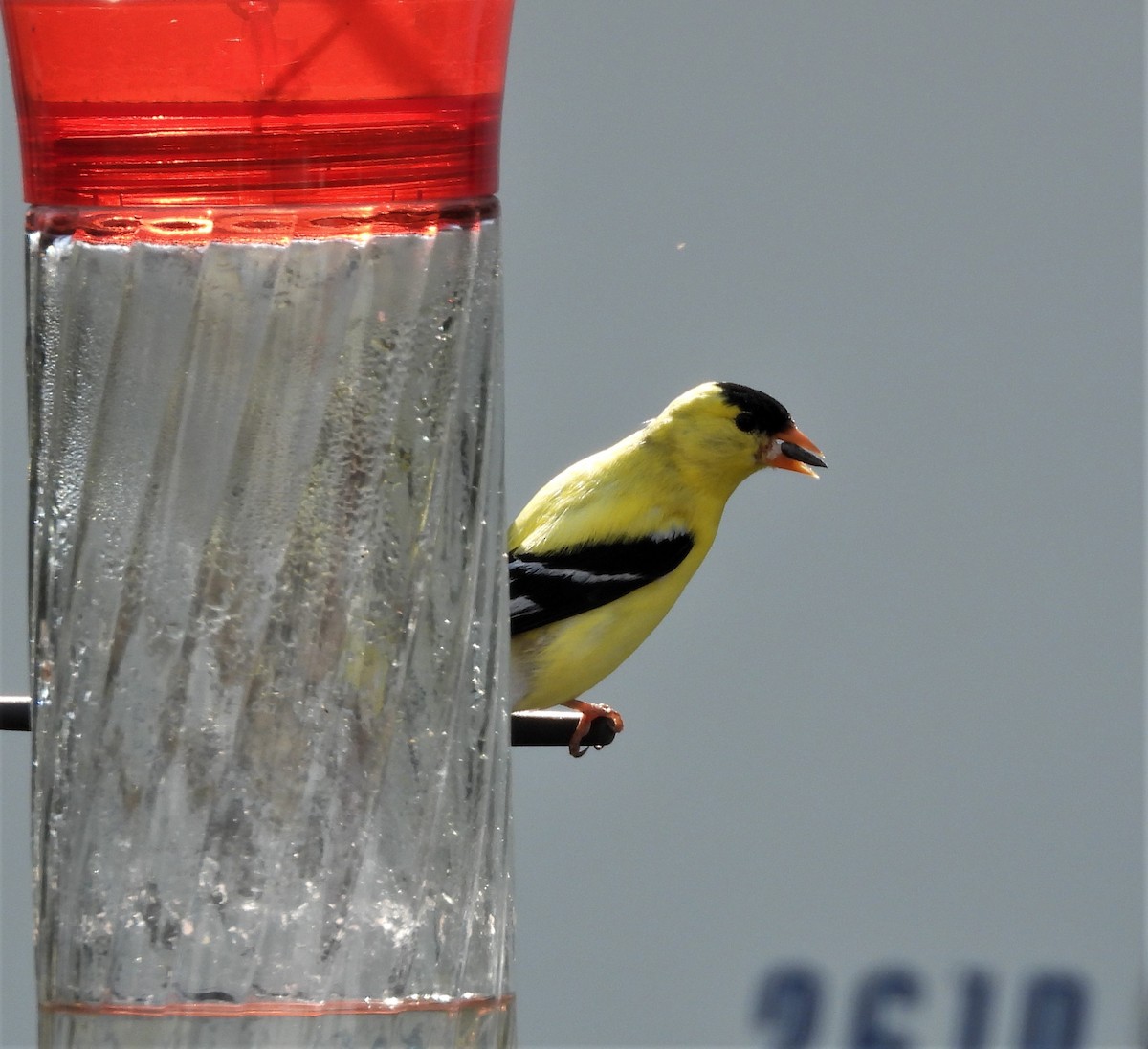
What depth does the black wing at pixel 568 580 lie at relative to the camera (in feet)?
9.96

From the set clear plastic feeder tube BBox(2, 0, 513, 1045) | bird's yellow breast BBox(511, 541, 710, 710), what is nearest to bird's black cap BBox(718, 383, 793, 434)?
bird's yellow breast BBox(511, 541, 710, 710)

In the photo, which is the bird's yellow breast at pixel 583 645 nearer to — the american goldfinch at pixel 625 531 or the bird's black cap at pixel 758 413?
the american goldfinch at pixel 625 531

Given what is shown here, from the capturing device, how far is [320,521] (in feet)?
4.02

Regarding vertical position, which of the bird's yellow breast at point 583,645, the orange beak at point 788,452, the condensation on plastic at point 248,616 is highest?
the orange beak at point 788,452

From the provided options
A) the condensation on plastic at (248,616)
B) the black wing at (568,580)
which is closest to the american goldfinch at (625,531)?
the black wing at (568,580)

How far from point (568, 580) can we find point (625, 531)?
0.18m

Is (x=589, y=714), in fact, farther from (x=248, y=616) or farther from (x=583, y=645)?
(x=248, y=616)

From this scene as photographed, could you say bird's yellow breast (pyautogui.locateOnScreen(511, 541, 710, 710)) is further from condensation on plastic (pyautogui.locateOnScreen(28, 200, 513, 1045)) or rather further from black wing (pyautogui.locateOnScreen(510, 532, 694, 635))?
condensation on plastic (pyautogui.locateOnScreen(28, 200, 513, 1045))

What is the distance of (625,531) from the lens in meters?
3.17

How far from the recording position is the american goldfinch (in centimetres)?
305

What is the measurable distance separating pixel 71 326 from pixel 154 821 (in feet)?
1.11

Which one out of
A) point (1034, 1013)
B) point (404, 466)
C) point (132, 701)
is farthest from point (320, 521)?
point (1034, 1013)

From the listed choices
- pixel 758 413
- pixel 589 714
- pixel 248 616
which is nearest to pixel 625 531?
pixel 758 413

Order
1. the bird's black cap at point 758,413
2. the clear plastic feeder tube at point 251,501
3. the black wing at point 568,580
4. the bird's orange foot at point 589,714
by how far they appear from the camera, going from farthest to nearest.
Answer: the bird's black cap at point 758,413 → the black wing at point 568,580 → the bird's orange foot at point 589,714 → the clear plastic feeder tube at point 251,501
